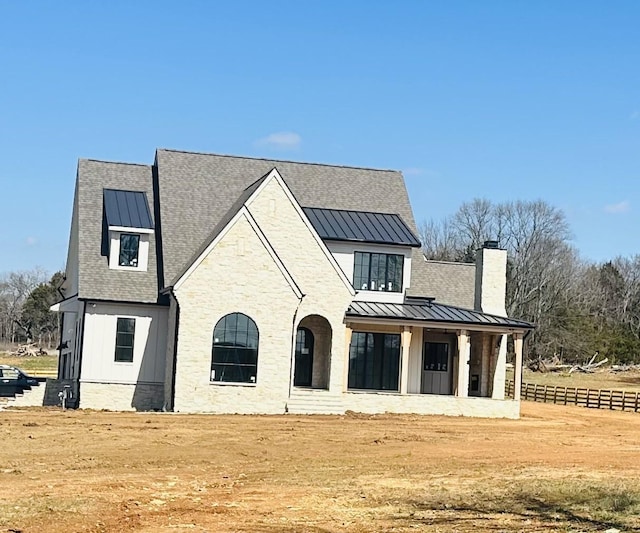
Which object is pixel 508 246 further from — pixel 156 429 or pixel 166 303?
pixel 156 429

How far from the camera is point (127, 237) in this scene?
39.8 metres

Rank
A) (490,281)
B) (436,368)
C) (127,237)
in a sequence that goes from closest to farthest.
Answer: (127,237), (436,368), (490,281)

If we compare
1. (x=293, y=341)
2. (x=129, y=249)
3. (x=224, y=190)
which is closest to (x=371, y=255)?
(x=293, y=341)

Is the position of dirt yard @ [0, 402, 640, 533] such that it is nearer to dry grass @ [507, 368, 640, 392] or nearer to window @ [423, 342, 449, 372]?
window @ [423, 342, 449, 372]

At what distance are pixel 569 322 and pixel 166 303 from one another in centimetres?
6066

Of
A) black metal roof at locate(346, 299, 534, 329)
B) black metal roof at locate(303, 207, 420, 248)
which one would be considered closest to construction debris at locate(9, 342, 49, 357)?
black metal roof at locate(303, 207, 420, 248)

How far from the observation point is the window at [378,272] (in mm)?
42188

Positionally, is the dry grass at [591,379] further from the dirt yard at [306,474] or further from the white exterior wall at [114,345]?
the white exterior wall at [114,345]

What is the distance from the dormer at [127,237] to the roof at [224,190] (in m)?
0.87

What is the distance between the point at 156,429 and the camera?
29.8 m

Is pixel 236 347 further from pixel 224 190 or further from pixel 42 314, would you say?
pixel 42 314

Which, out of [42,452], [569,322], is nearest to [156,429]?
[42,452]

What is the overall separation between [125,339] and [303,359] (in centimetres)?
722

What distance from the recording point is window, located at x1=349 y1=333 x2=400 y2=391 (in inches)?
1620
